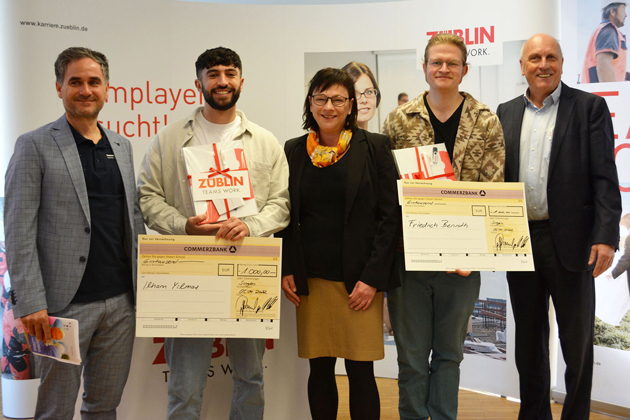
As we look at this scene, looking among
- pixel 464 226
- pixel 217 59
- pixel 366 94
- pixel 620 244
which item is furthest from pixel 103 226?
pixel 620 244

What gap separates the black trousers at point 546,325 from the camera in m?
2.49

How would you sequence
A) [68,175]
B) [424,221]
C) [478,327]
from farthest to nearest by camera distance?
1. [478,327]
2. [424,221]
3. [68,175]

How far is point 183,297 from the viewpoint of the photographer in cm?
212

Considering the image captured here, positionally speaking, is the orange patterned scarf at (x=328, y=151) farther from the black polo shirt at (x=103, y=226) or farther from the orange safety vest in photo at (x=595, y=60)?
the orange safety vest in photo at (x=595, y=60)

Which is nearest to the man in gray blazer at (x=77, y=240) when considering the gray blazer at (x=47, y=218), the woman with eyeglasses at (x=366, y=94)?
the gray blazer at (x=47, y=218)

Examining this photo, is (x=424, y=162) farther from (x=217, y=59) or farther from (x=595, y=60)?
(x=595, y=60)

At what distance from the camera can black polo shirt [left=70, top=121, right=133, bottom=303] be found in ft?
6.73

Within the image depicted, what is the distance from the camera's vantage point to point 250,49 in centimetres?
389

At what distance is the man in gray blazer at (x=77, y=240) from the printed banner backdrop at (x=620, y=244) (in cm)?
303

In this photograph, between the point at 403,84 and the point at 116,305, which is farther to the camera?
the point at 403,84

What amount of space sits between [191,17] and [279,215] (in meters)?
2.28

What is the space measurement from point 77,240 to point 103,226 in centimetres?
12

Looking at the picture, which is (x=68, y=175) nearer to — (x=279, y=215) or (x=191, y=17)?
(x=279, y=215)

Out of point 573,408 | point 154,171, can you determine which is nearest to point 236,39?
point 154,171
